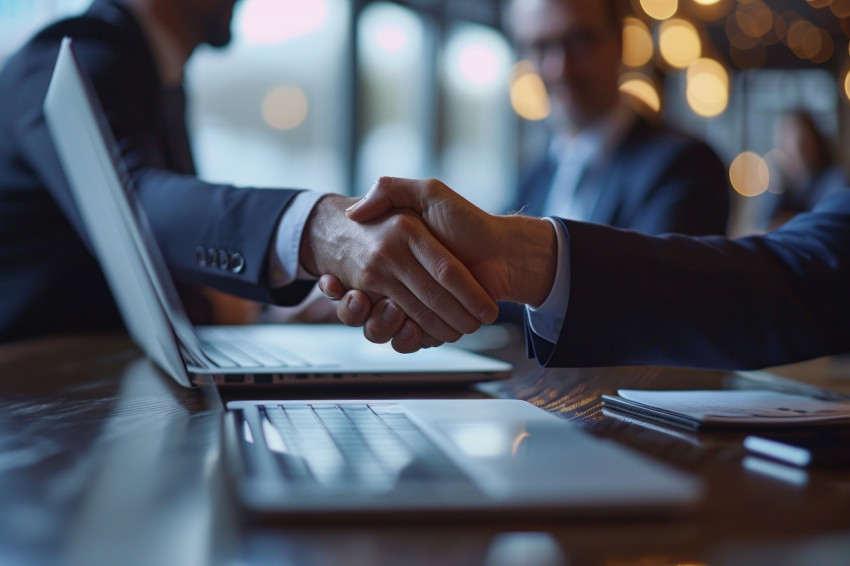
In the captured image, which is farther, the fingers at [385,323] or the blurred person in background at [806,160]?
the blurred person in background at [806,160]

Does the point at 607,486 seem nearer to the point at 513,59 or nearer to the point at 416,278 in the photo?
the point at 416,278

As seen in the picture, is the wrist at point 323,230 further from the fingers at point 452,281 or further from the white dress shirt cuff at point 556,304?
the white dress shirt cuff at point 556,304

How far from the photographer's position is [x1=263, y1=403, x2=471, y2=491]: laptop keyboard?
36cm

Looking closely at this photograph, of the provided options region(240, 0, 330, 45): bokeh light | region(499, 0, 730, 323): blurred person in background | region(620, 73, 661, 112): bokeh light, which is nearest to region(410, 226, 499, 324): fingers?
region(499, 0, 730, 323): blurred person in background

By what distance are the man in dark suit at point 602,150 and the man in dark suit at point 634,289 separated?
0.96 meters

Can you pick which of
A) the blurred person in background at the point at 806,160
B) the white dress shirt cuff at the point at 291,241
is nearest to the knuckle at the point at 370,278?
the white dress shirt cuff at the point at 291,241

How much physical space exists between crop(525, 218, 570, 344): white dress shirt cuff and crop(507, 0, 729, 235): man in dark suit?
1.08 m

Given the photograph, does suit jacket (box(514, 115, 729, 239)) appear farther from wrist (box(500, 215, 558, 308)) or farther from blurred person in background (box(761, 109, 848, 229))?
blurred person in background (box(761, 109, 848, 229))

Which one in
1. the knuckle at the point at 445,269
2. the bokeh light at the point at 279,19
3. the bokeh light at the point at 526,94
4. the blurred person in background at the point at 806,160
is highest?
the bokeh light at the point at 279,19

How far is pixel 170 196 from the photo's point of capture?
3.22 ft

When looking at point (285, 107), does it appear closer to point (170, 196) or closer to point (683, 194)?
point (683, 194)

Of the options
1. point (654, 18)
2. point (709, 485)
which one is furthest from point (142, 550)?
point (654, 18)

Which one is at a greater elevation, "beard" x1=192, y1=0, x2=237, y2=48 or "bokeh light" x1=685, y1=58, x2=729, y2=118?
"beard" x1=192, y1=0, x2=237, y2=48

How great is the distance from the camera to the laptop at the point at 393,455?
0.33 metres
